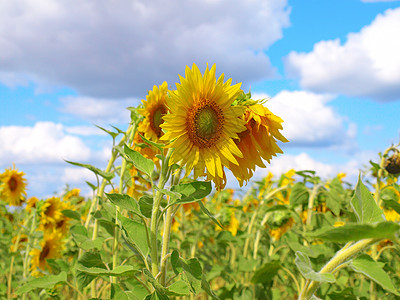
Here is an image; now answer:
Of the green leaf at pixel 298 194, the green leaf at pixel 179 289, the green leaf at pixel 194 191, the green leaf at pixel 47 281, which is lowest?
the green leaf at pixel 179 289

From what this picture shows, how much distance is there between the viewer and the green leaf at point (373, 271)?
696mm

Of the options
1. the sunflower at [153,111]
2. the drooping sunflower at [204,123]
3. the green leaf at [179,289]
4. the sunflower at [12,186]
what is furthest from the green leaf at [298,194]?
the sunflower at [12,186]

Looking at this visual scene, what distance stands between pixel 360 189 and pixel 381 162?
5.33 feet

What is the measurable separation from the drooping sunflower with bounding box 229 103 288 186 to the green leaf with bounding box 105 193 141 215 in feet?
1.11

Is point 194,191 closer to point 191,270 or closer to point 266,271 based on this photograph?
point 191,270

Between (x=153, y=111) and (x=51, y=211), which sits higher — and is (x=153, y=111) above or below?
above

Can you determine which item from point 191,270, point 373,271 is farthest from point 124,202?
point 373,271

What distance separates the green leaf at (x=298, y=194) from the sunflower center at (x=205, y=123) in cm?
127

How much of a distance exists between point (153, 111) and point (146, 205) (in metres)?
0.50

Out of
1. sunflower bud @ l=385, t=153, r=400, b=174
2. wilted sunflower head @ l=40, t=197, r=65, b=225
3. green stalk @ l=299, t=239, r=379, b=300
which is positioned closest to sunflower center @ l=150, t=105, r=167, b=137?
green stalk @ l=299, t=239, r=379, b=300

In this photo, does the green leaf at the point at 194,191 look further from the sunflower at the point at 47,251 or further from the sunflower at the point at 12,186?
the sunflower at the point at 12,186

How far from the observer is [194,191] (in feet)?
3.21

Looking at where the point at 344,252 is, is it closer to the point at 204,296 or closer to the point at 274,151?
the point at 274,151

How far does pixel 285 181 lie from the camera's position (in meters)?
2.96
